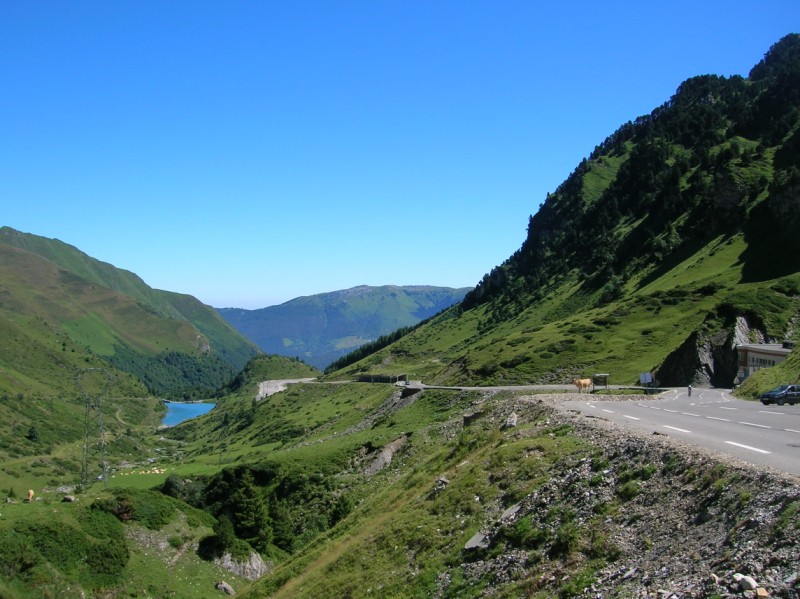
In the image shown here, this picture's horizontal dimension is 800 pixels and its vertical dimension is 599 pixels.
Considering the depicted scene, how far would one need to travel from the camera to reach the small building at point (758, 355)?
183ft

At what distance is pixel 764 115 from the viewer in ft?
633

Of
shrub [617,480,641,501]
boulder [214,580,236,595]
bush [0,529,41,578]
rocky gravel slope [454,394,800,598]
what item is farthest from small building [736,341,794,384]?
bush [0,529,41,578]

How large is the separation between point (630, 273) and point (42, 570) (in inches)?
5844

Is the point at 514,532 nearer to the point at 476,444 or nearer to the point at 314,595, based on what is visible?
the point at 314,595

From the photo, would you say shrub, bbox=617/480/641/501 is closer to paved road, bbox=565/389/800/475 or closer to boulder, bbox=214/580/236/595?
paved road, bbox=565/389/800/475

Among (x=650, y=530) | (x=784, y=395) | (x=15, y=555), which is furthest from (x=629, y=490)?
(x=15, y=555)

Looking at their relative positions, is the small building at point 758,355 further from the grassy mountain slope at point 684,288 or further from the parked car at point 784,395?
the parked car at point 784,395

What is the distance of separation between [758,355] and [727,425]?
3648cm

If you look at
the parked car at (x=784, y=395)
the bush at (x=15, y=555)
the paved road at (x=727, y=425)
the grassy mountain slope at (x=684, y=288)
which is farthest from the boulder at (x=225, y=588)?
the grassy mountain slope at (x=684, y=288)

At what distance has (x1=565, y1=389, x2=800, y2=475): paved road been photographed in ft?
61.0

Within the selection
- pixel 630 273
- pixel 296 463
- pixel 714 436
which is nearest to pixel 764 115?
pixel 630 273

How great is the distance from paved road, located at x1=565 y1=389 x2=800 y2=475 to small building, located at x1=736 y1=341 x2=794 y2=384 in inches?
507

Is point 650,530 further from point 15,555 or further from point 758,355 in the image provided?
point 758,355

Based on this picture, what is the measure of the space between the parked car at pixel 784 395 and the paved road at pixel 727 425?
1.84 metres
